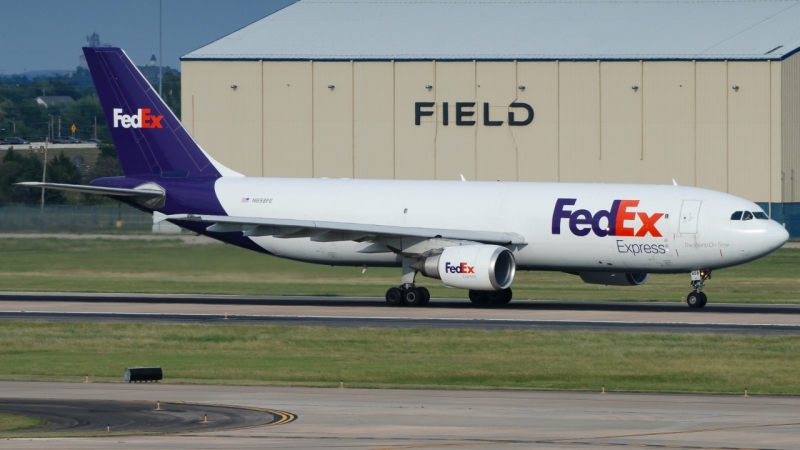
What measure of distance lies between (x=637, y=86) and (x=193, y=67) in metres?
27.3

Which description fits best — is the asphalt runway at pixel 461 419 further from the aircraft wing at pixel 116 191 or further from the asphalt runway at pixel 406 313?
the aircraft wing at pixel 116 191

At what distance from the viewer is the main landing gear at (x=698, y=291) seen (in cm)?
4181

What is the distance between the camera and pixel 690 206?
41594 mm

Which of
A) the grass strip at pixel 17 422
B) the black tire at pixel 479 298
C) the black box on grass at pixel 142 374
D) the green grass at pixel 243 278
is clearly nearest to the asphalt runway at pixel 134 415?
the grass strip at pixel 17 422

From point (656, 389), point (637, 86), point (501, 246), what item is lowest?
point (656, 389)

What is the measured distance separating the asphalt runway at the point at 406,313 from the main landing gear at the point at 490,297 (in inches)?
18.8

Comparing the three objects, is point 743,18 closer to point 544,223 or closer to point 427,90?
point 427,90

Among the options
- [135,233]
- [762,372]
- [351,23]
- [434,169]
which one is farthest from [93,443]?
[351,23]

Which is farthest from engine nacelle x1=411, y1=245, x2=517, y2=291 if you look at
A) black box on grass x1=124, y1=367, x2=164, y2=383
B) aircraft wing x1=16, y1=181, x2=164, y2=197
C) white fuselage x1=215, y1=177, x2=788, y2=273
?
black box on grass x1=124, y1=367, x2=164, y2=383

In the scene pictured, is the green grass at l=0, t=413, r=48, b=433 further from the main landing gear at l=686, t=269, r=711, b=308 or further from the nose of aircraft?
the nose of aircraft

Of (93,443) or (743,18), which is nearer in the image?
(93,443)

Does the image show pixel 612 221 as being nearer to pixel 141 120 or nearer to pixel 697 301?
pixel 697 301

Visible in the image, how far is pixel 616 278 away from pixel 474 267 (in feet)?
18.1

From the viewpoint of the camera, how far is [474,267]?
4109 cm
